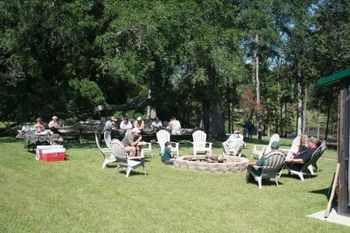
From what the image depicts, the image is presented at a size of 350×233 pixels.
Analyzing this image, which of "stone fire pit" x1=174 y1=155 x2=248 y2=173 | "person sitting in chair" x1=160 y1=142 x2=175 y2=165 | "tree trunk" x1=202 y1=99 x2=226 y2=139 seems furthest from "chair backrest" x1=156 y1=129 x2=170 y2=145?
"tree trunk" x1=202 y1=99 x2=226 y2=139

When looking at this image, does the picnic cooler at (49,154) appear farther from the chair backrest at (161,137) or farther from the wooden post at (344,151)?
the wooden post at (344,151)

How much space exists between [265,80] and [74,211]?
36.5 metres

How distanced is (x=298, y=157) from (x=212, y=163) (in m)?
2.23

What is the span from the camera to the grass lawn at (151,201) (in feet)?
22.5

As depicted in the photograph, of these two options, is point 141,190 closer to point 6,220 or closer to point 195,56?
point 6,220

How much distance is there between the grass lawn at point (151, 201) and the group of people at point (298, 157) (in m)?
0.32

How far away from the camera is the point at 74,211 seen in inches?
298

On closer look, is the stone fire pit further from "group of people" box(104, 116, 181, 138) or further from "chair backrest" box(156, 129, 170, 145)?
"group of people" box(104, 116, 181, 138)

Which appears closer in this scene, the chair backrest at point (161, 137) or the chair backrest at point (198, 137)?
the chair backrest at point (161, 137)

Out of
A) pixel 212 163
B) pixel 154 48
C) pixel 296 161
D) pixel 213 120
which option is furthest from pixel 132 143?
pixel 213 120

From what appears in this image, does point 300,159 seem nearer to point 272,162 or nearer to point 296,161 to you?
point 296,161

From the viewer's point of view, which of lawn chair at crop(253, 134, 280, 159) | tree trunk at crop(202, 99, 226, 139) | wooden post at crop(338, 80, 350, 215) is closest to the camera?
wooden post at crop(338, 80, 350, 215)

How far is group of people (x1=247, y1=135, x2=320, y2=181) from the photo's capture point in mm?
10500

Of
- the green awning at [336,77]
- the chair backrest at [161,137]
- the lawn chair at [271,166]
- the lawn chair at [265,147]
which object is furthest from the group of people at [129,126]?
the green awning at [336,77]
